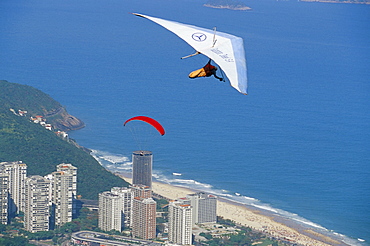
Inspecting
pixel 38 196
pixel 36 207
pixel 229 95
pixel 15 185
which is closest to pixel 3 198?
pixel 15 185

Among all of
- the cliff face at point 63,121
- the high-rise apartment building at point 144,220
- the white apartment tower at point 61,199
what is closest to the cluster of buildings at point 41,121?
the cliff face at point 63,121

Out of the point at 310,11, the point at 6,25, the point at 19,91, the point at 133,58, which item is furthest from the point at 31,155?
the point at 310,11

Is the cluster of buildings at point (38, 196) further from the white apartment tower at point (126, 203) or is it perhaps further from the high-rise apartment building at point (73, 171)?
the white apartment tower at point (126, 203)

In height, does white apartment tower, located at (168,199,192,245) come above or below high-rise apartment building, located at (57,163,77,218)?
below

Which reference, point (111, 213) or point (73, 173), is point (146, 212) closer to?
point (111, 213)

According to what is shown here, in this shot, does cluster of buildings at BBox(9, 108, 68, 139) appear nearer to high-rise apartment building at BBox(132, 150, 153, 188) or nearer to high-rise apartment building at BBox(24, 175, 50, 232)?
high-rise apartment building at BBox(132, 150, 153, 188)

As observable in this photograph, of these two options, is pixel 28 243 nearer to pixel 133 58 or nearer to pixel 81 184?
pixel 81 184

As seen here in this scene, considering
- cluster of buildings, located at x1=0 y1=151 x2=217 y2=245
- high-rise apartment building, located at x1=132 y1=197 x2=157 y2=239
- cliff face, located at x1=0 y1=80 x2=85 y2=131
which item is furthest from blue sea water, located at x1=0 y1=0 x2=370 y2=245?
high-rise apartment building, located at x1=132 y1=197 x2=157 y2=239
